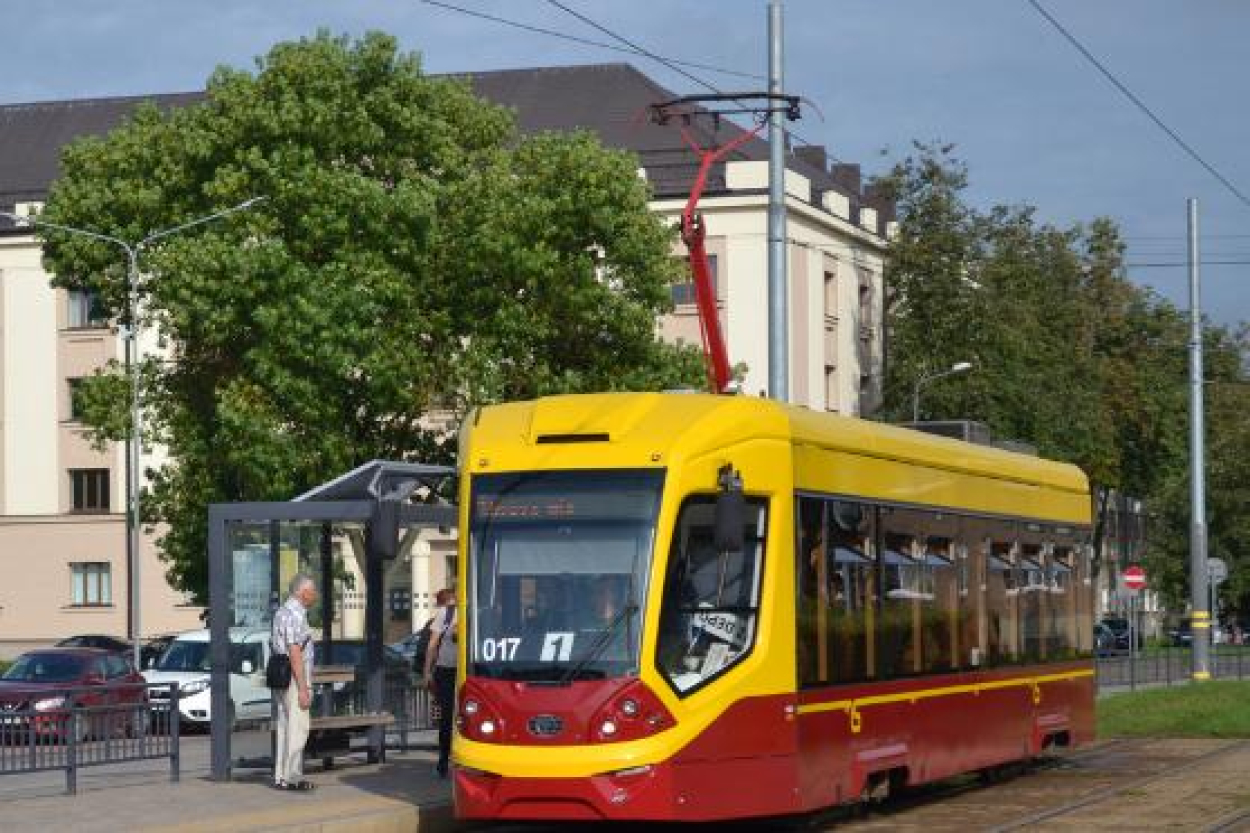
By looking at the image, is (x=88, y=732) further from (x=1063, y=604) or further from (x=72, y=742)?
(x=1063, y=604)

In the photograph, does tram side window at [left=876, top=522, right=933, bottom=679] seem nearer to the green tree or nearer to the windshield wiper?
the windshield wiper

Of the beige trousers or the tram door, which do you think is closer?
the tram door

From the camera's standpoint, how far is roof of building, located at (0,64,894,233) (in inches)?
2781

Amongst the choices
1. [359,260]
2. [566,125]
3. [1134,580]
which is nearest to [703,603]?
[359,260]

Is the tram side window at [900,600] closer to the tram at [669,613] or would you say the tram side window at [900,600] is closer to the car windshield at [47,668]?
the tram at [669,613]

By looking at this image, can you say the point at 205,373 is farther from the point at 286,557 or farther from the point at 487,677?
the point at 487,677

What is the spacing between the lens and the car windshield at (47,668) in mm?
36875

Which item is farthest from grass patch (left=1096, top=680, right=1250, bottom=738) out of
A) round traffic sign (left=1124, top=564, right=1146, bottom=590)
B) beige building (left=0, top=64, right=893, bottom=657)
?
beige building (left=0, top=64, right=893, bottom=657)

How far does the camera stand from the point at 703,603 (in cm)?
1672

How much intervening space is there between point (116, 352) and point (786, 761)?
58623 millimetres

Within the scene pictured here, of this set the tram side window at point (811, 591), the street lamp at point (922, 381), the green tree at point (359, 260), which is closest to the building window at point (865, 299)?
the street lamp at point (922, 381)

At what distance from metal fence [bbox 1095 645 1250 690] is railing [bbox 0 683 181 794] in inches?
1077

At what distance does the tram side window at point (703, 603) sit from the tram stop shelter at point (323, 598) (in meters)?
4.65

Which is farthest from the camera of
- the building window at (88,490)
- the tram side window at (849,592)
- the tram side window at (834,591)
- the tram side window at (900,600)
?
the building window at (88,490)
